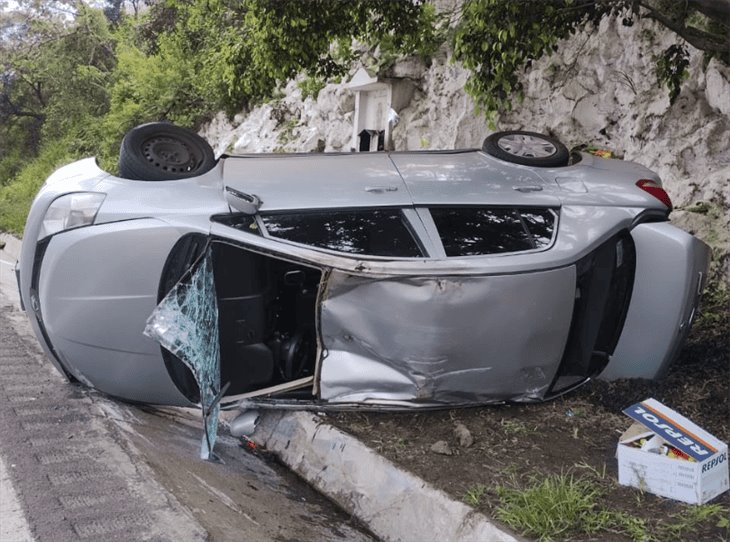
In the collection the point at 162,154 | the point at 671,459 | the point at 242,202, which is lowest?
the point at 671,459

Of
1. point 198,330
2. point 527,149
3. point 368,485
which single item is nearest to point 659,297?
point 527,149

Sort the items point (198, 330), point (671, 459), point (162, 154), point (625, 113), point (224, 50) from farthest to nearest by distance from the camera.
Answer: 1. point (224, 50)
2. point (625, 113)
3. point (162, 154)
4. point (198, 330)
5. point (671, 459)

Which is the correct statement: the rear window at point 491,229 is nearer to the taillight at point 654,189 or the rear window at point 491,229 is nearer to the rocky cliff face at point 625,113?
the taillight at point 654,189

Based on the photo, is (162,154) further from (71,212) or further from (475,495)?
(475,495)

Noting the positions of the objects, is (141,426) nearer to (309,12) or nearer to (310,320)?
(310,320)

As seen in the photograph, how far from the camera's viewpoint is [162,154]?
388 cm

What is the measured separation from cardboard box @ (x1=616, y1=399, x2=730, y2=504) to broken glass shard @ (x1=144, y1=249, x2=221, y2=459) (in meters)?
2.01

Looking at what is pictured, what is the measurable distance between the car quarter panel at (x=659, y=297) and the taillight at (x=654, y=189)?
161 millimetres

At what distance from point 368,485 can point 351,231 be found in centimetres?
128

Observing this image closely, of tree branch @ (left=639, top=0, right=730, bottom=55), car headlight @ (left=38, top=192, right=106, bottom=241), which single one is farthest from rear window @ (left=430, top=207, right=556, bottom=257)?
tree branch @ (left=639, top=0, right=730, bottom=55)

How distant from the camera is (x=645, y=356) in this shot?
12.7ft

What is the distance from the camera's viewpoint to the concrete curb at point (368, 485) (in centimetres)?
290

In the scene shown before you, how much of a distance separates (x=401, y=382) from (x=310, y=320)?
82cm

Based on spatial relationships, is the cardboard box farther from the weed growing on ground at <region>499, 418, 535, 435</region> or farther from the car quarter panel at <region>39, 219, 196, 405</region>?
the car quarter panel at <region>39, 219, 196, 405</region>
